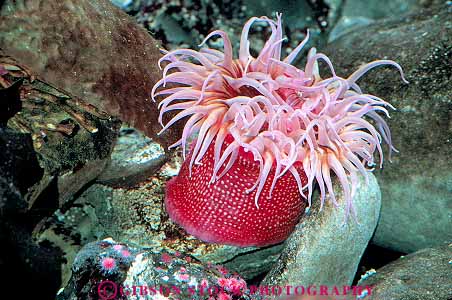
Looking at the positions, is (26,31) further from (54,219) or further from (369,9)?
(369,9)

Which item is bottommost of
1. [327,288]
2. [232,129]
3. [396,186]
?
[327,288]

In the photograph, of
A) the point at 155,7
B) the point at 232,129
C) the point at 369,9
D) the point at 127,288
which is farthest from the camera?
the point at 369,9

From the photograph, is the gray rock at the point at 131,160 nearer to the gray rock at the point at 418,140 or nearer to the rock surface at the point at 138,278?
the rock surface at the point at 138,278

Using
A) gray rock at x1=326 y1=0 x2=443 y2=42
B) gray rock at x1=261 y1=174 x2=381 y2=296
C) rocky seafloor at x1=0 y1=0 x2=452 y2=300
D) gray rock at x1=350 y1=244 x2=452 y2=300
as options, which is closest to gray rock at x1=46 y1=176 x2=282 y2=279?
rocky seafloor at x1=0 y1=0 x2=452 y2=300

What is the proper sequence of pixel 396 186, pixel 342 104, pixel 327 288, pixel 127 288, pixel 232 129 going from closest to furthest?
pixel 127 288 < pixel 232 129 < pixel 342 104 < pixel 327 288 < pixel 396 186

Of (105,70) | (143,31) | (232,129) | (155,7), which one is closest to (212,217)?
(232,129)

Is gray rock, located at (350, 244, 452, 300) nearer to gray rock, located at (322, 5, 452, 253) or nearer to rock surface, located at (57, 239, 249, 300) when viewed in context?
gray rock, located at (322, 5, 452, 253)

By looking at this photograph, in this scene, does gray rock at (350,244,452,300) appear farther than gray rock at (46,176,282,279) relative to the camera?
No
